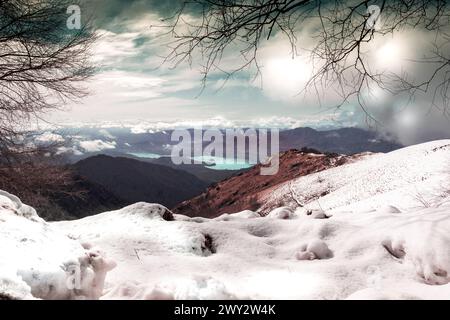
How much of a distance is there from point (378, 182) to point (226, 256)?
34429mm

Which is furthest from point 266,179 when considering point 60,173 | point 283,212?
point 283,212

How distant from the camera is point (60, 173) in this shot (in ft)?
49.5

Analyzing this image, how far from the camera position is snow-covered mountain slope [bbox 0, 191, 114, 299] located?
114 inches

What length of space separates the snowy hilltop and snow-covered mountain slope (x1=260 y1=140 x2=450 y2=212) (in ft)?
54.4

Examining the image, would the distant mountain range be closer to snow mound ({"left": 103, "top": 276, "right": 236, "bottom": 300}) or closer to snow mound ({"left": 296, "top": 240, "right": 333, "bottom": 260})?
snow mound ({"left": 296, "top": 240, "right": 333, "bottom": 260})

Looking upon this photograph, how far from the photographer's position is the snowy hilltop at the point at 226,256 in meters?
3.02

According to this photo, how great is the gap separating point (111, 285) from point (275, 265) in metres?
1.57

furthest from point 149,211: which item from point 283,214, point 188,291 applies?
point 188,291

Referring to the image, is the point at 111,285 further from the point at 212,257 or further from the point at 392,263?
the point at 392,263

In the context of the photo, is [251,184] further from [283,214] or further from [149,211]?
[149,211]

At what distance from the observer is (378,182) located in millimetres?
36438

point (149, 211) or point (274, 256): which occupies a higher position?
point (149, 211)

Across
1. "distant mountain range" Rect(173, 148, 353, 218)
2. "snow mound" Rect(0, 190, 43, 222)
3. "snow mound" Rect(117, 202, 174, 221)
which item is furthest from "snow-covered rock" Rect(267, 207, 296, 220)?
"distant mountain range" Rect(173, 148, 353, 218)

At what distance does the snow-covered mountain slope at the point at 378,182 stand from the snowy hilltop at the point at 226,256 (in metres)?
16.6
